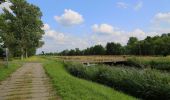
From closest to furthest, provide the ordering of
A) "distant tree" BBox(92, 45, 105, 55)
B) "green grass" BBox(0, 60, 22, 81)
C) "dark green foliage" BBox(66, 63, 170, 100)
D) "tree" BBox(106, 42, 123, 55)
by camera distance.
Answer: "dark green foliage" BBox(66, 63, 170, 100) < "green grass" BBox(0, 60, 22, 81) < "tree" BBox(106, 42, 123, 55) < "distant tree" BBox(92, 45, 105, 55)

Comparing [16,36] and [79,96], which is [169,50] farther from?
[79,96]

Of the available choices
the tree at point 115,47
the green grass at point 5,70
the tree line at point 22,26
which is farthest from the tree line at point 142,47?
the green grass at point 5,70

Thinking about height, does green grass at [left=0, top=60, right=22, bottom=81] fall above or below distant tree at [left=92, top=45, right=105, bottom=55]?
below

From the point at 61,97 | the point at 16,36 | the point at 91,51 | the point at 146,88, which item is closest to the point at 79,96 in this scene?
the point at 61,97

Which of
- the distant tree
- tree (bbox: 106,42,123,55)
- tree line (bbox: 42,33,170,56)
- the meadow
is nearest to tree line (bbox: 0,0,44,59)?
the meadow

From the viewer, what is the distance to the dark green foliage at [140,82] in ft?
58.2

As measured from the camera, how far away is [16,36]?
81.2 meters

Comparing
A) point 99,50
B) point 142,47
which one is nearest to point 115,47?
point 99,50

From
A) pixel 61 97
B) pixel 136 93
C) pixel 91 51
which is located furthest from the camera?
pixel 91 51

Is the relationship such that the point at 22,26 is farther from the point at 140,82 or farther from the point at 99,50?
the point at 99,50

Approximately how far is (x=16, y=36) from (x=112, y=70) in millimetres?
58660

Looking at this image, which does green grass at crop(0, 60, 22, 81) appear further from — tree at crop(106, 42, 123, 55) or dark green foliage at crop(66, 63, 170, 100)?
tree at crop(106, 42, 123, 55)

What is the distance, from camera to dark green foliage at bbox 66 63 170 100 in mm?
17750

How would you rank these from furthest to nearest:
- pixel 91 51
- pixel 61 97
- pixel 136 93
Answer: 1. pixel 91 51
2. pixel 136 93
3. pixel 61 97
